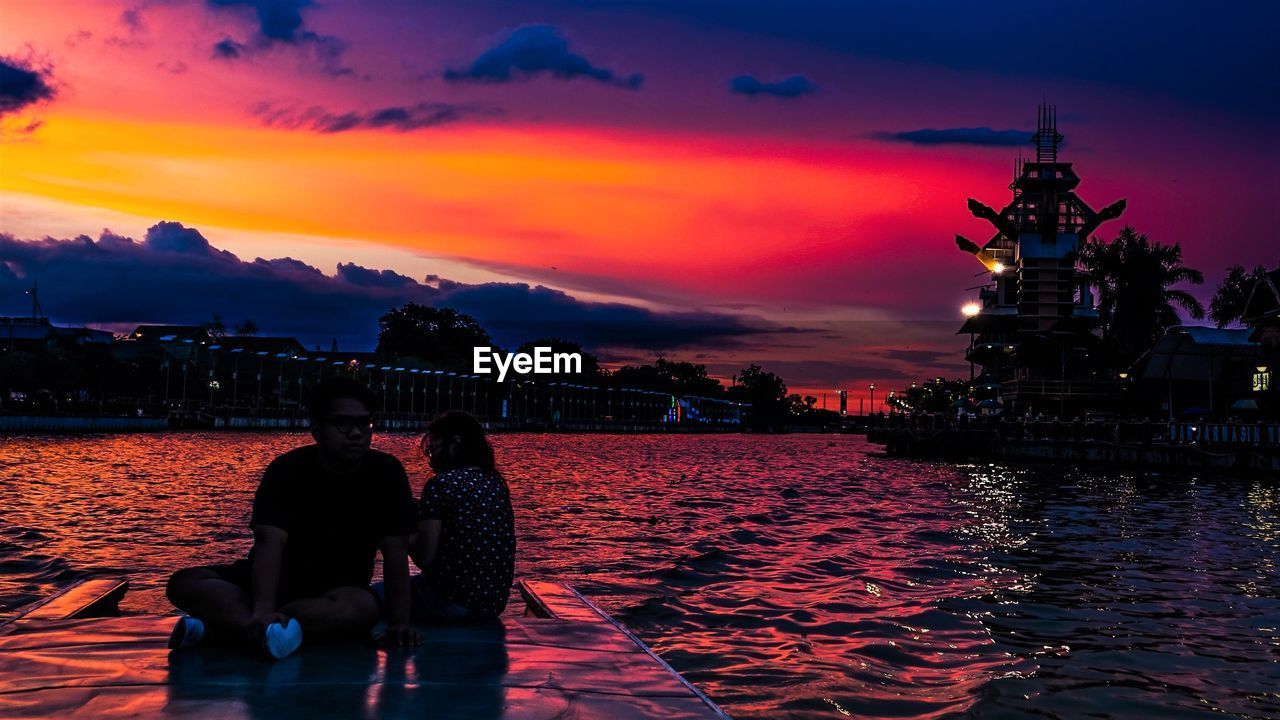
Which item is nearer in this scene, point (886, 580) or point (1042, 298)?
point (886, 580)

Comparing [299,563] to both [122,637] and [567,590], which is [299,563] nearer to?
[122,637]

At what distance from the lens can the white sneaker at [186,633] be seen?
6016 mm

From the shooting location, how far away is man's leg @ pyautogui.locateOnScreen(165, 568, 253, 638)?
6.15 meters

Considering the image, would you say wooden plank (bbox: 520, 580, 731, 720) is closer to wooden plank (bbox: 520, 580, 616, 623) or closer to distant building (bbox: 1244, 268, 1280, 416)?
wooden plank (bbox: 520, 580, 616, 623)

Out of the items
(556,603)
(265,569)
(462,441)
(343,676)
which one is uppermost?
(462,441)

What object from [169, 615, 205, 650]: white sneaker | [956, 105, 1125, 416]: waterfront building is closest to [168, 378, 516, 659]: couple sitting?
[169, 615, 205, 650]: white sneaker

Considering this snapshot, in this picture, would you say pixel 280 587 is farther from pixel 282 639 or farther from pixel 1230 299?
pixel 1230 299

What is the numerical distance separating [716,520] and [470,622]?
17.2 m

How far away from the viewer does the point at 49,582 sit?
13094 millimetres

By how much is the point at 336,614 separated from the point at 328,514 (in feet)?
1.97

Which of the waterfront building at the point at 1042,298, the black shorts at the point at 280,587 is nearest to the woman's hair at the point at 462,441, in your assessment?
the black shorts at the point at 280,587

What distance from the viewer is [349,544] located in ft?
21.6

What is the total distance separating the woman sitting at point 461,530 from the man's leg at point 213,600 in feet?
3.79

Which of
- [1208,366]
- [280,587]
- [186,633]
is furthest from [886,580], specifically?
[1208,366]
